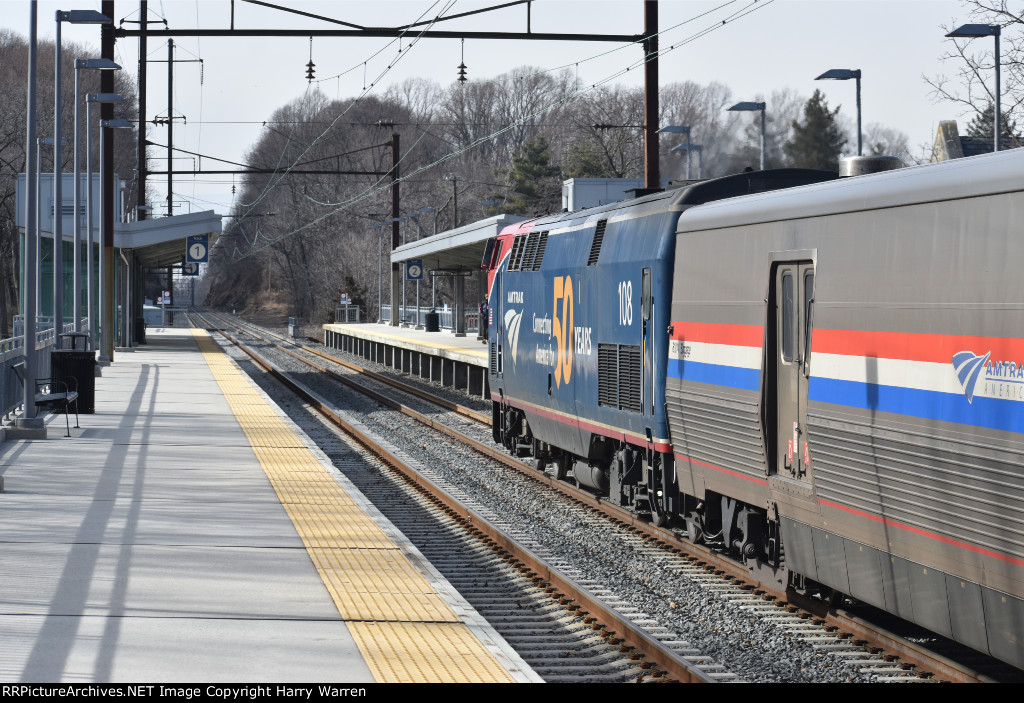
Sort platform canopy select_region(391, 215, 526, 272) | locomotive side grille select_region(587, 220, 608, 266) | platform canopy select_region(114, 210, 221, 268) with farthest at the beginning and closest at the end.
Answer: platform canopy select_region(114, 210, 221, 268)
platform canopy select_region(391, 215, 526, 272)
locomotive side grille select_region(587, 220, 608, 266)

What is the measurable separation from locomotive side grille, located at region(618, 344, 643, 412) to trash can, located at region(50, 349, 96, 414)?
12929mm

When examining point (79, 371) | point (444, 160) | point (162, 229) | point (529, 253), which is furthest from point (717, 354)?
point (444, 160)

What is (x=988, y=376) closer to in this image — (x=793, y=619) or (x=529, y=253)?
(x=793, y=619)

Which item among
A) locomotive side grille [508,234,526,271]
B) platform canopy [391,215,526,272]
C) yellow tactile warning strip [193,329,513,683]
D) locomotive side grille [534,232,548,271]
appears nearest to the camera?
yellow tactile warning strip [193,329,513,683]

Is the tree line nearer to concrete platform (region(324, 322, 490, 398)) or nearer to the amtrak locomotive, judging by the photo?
concrete platform (region(324, 322, 490, 398))

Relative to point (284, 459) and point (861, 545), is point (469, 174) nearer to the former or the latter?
point (284, 459)

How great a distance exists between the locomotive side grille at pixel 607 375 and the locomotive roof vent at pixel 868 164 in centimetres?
369

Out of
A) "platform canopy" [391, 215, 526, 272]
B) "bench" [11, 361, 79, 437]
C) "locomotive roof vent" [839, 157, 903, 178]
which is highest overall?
"platform canopy" [391, 215, 526, 272]

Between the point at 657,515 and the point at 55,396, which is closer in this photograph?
the point at 657,515

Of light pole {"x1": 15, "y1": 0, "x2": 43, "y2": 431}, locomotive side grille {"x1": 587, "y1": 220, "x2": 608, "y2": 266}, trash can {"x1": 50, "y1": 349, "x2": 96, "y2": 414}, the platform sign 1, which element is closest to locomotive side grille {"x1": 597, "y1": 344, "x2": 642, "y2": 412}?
locomotive side grille {"x1": 587, "y1": 220, "x2": 608, "y2": 266}

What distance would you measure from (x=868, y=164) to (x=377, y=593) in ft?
15.1

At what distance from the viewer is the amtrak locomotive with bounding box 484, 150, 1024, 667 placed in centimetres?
633

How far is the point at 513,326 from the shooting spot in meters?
17.2

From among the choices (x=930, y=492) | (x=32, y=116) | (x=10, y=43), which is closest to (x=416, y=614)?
(x=930, y=492)
